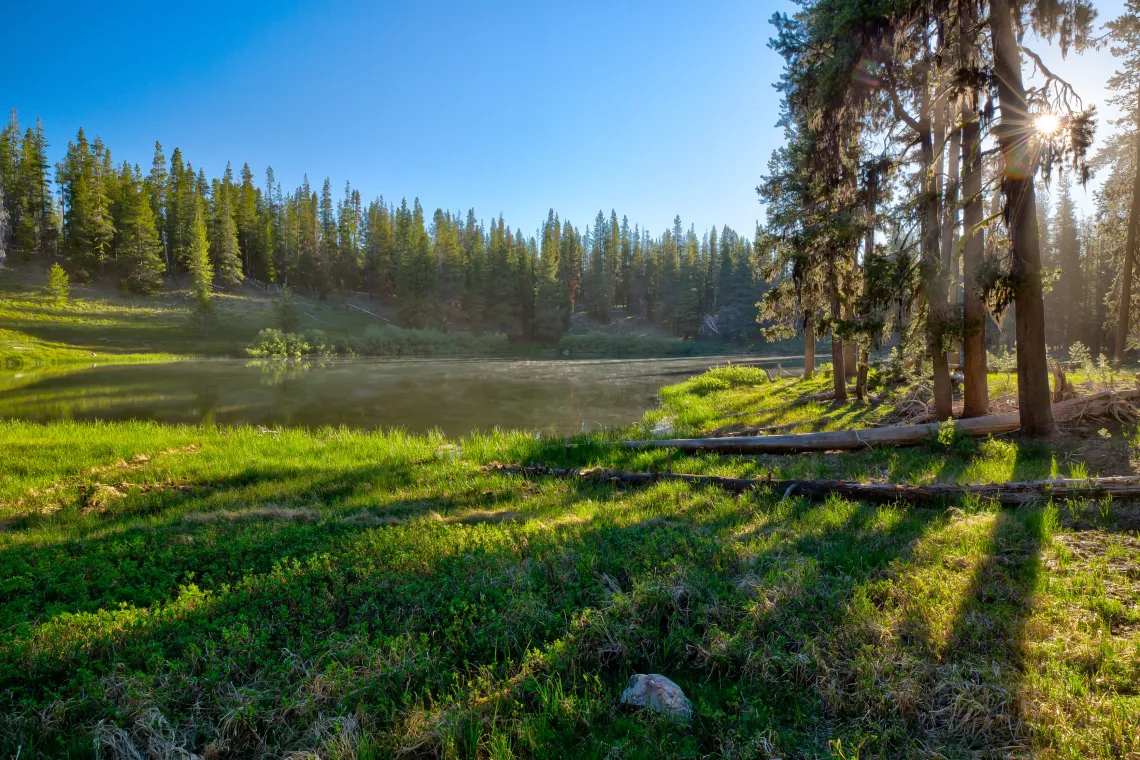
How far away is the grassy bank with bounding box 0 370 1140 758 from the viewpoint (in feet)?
9.73

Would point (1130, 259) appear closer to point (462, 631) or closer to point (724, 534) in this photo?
point (724, 534)

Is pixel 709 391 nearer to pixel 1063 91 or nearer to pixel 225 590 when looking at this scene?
pixel 1063 91

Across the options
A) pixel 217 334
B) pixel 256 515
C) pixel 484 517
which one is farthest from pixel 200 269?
pixel 484 517

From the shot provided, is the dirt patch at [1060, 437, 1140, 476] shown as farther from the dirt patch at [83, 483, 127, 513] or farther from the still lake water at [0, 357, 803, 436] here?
the dirt patch at [83, 483, 127, 513]

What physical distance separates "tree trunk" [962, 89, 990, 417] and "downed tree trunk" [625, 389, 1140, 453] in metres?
1.02

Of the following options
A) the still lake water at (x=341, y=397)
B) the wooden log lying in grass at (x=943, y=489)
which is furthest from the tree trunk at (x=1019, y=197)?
the still lake water at (x=341, y=397)

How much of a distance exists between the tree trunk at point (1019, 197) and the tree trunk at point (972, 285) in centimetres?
77

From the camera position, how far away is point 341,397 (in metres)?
28.8

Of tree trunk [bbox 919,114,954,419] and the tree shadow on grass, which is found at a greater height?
tree trunk [bbox 919,114,954,419]

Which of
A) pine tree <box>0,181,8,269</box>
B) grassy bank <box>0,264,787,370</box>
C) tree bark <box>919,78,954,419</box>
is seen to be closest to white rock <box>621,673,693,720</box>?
tree bark <box>919,78,954,419</box>

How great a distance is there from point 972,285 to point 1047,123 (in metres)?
3.23

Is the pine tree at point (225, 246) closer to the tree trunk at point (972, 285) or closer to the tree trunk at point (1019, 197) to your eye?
the tree trunk at point (972, 285)

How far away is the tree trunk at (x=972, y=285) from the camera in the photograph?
10922 mm

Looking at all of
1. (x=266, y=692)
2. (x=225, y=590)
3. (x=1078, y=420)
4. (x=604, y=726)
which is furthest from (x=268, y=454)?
(x=1078, y=420)
